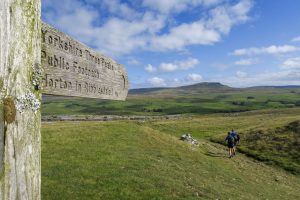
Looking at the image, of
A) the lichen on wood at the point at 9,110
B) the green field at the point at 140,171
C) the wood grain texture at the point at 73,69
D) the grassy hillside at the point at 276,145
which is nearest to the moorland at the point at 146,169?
the green field at the point at 140,171

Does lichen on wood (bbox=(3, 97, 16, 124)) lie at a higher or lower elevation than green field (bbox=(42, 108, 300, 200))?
higher

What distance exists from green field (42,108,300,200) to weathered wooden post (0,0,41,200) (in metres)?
16.5

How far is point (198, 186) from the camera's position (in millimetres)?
22734

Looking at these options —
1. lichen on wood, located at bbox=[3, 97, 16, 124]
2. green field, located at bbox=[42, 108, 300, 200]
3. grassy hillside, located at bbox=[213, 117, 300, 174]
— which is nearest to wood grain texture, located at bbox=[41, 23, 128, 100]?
lichen on wood, located at bbox=[3, 97, 16, 124]

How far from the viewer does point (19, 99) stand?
9.18 feet

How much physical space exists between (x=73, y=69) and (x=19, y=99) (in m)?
1.31

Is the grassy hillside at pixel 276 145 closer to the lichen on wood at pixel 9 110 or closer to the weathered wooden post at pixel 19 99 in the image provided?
the weathered wooden post at pixel 19 99

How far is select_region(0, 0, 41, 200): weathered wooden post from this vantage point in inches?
105

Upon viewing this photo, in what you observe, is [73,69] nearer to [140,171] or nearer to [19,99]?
[19,99]

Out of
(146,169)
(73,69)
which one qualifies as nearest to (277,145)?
(146,169)

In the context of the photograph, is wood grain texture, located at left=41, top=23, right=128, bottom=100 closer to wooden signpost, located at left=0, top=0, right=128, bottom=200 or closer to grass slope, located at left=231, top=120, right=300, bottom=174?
wooden signpost, located at left=0, top=0, right=128, bottom=200

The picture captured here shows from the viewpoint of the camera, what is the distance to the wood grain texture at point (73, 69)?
358cm

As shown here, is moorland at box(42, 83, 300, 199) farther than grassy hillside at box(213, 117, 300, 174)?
No

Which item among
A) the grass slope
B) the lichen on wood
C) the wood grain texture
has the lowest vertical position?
the grass slope
